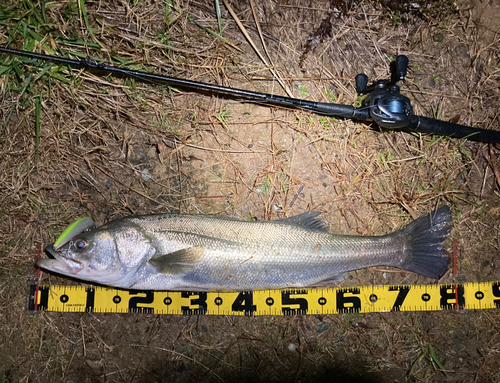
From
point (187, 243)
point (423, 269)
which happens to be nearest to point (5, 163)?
point (187, 243)

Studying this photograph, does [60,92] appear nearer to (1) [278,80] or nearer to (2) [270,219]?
(1) [278,80]

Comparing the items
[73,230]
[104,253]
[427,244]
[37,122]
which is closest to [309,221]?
[427,244]

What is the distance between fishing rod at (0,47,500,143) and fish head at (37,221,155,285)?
143 centimetres

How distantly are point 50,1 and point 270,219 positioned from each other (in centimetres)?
308

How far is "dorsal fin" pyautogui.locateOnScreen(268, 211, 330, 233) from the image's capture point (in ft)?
10.3

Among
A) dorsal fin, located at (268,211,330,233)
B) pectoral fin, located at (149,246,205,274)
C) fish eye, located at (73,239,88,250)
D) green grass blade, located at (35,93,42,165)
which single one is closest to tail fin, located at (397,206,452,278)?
dorsal fin, located at (268,211,330,233)

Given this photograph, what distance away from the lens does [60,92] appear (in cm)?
329

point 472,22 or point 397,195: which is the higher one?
point 472,22

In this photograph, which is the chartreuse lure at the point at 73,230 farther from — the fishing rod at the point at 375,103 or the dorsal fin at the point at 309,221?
the dorsal fin at the point at 309,221

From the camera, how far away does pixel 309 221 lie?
3.17 metres

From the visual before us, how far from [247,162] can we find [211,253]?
1048 mm

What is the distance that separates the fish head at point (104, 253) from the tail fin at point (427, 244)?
2.45 meters

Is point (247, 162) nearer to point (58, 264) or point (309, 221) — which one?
point (309, 221)

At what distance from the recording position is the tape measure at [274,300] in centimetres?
329
